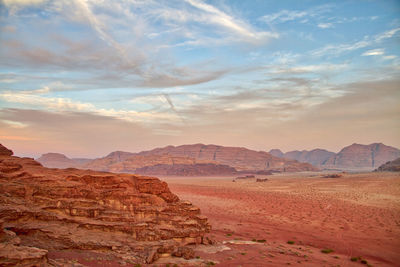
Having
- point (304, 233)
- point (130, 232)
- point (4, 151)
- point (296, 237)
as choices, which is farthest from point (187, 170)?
point (130, 232)

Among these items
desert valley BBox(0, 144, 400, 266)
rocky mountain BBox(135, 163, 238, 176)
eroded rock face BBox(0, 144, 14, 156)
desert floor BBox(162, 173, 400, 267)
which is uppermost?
eroded rock face BBox(0, 144, 14, 156)

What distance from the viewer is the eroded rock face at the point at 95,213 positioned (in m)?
11.4

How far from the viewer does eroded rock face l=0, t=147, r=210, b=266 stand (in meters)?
11.4

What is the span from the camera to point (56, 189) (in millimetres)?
13242

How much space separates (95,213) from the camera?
13305 mm

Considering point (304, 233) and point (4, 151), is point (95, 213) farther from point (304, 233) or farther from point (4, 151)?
point (304, 233)

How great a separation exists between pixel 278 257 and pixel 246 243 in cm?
283

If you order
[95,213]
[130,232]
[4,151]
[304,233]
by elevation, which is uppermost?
[4,151]

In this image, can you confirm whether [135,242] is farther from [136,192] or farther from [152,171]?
[152,171]

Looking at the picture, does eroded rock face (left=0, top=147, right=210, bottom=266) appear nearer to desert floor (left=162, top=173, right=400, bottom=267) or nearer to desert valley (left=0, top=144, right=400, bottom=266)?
desert valley (left=0, top=144, right=400, bottom=266)

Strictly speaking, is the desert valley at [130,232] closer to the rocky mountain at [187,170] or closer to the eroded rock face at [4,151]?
the eroded rock face at [4,151]

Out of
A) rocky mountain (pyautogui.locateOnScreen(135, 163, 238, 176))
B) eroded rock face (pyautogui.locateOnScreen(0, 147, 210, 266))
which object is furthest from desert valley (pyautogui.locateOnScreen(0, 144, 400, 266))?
rocky mountain (pyautogui.locateOnScreen(135, 163, 238, 176))

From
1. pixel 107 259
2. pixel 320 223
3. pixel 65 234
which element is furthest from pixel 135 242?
pixel 320 223

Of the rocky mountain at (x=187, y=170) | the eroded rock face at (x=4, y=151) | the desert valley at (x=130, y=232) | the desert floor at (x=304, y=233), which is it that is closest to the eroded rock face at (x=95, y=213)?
the desert valley at (x=130, y=232)
